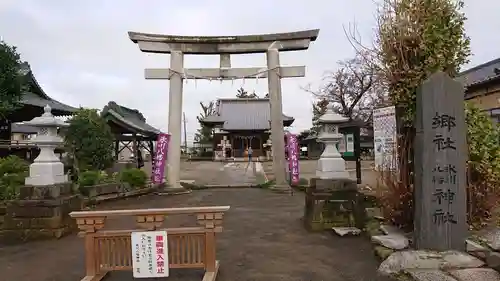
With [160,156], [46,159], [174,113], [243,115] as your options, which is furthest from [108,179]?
[243,115]

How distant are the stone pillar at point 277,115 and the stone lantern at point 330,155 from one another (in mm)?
6597

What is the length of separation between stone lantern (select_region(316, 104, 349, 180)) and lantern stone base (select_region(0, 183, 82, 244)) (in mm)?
4915

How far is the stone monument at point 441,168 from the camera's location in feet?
15.3

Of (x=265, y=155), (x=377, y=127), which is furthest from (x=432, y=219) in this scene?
(x=265, y=155)

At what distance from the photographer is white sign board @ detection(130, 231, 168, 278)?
4.45 m

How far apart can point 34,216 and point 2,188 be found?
202 cm

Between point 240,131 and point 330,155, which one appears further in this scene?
point 240,131

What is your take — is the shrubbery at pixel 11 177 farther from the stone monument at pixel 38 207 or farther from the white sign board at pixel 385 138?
the white sign board at pixel 385 138

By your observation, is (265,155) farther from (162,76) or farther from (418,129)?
(418,129)

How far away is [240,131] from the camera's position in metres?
41.2

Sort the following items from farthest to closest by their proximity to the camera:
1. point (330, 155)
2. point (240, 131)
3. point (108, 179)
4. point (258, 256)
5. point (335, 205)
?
point (240, 131)
point (108, 179)
point (330, 155)
point (335, 205)
point (258, 256)

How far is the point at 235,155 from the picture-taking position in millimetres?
41438

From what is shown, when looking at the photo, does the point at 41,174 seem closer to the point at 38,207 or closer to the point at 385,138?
the point at 38,207

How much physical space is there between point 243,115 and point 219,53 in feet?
94.1
